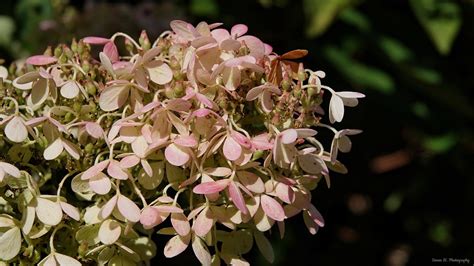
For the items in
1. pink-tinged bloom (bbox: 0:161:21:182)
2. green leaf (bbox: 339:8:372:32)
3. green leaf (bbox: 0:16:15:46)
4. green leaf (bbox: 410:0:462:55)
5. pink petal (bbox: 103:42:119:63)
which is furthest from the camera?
green leaf (bbox: 339:8:372:32)

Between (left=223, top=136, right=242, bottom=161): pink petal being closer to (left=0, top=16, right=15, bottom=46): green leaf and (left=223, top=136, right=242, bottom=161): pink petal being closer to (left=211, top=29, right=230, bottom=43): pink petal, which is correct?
(left=211, top=29, right=230, bottom=43): pink petal

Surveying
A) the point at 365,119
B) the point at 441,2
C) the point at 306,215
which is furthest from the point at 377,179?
the point at 306,215

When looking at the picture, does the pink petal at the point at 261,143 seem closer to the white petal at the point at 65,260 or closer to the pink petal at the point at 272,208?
the pink petal at the point at 272,208

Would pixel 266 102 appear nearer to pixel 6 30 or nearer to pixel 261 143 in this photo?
pixel 261 143

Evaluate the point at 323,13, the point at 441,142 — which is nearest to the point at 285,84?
the point at 323,13

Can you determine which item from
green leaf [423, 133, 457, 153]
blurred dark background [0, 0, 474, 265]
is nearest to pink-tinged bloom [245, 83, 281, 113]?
blurred dark background [0, 0, 474, 265]

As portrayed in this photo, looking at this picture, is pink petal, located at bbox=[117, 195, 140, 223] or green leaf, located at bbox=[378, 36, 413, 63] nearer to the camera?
pink petal, located at bbox=[117, 195, 140, 223]
